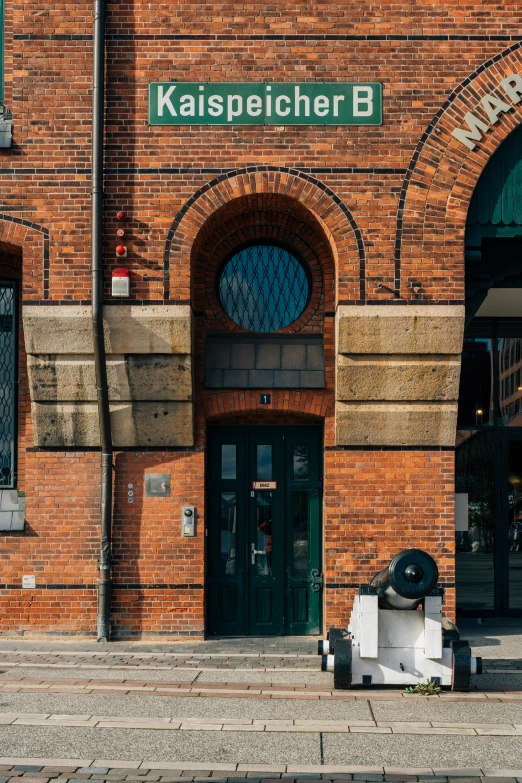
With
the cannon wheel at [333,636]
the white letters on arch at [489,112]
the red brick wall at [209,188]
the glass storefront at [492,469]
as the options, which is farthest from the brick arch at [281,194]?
the cannon wheel at [333,636]

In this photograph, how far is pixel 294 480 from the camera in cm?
1329

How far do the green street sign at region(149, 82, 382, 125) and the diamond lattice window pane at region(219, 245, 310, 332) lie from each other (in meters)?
1.84

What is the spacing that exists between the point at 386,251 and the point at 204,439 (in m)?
3.41

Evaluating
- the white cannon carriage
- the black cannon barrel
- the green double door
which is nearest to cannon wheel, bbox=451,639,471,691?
the white cannon carriage

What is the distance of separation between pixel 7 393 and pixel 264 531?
400 centimetres

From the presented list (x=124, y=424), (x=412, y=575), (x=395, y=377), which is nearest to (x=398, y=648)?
(x=412, y=575)

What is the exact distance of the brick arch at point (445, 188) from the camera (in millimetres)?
12453

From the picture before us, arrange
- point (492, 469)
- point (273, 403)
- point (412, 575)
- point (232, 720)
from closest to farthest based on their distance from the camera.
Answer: point (232, 720), point (412, 575), point (273, 403), point (492, 469)

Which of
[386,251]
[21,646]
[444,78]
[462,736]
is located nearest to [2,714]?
[21,646]

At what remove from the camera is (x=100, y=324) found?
12.3m

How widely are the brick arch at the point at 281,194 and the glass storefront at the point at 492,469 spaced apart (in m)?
3.29

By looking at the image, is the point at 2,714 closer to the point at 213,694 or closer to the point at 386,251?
the point at 213,694

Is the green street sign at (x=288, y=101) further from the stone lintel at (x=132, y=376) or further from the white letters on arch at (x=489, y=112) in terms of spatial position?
the stone lintel at (x=132, y=376)

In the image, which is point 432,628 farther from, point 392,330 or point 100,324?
point 100,324
